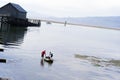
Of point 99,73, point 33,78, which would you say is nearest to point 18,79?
point 33,78

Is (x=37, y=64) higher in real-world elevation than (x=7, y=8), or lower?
lower

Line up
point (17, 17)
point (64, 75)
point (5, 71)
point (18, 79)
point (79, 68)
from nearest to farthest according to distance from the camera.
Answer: point (18, 79)
point (5, 71)
point (64, 75)
point (79, 68)
point (17, 17)

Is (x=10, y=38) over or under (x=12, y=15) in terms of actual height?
under

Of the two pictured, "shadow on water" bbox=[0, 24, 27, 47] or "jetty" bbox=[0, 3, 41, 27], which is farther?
"jetty" bbox=[0, 3, 41, 27]

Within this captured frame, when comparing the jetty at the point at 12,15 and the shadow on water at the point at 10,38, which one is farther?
the jetty at the point at 12,15

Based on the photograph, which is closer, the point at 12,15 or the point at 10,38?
the point at 10,38

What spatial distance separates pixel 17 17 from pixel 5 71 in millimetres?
77336

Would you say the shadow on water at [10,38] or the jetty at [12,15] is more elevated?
the jetty at [12,15]

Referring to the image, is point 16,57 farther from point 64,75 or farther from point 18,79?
point 18,79

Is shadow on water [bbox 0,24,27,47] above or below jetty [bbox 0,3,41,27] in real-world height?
below

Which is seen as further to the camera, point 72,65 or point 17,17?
point 17,17

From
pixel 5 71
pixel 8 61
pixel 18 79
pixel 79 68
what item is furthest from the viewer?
pixel 79 68

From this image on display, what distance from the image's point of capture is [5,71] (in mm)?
30922

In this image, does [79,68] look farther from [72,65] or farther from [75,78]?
A: [75,78]
